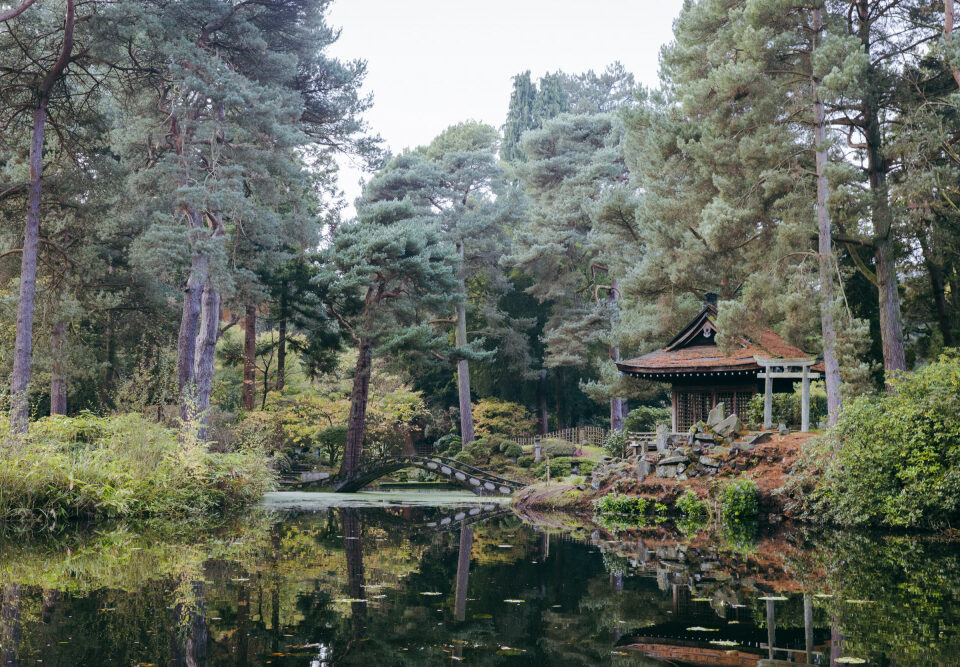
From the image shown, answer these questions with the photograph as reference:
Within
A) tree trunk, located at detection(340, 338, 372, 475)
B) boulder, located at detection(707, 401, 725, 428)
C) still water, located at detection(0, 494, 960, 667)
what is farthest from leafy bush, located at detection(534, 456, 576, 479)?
still water, located at detection(0, 494, 960, 667)

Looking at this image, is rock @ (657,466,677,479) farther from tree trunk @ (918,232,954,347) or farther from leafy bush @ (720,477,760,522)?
tree trunk @ (918,232,954,347)

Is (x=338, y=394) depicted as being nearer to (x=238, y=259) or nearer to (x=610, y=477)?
(x=238, y=259)

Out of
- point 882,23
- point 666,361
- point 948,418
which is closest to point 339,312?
point 666,361

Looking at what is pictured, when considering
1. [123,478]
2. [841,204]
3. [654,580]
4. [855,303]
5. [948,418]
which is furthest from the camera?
[855,303]

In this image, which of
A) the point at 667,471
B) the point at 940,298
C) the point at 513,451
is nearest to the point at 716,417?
the point at 667,471

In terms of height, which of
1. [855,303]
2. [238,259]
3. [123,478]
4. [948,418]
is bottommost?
[123,478]

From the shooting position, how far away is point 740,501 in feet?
51.4

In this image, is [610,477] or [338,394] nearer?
[610,477]

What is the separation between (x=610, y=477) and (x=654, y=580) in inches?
424

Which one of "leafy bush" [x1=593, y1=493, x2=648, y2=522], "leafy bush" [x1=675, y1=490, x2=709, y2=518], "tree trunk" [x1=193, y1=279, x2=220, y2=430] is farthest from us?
"tree trunk" [x1=193, y1=279, x2=220, y2=430]

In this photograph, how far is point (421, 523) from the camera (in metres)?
14.8

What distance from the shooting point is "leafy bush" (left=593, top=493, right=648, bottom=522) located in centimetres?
1708

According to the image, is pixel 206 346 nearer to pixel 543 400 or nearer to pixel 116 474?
pixel 116 474

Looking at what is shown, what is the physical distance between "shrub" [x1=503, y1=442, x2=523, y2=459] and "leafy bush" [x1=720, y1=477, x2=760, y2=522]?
53.4 feet
